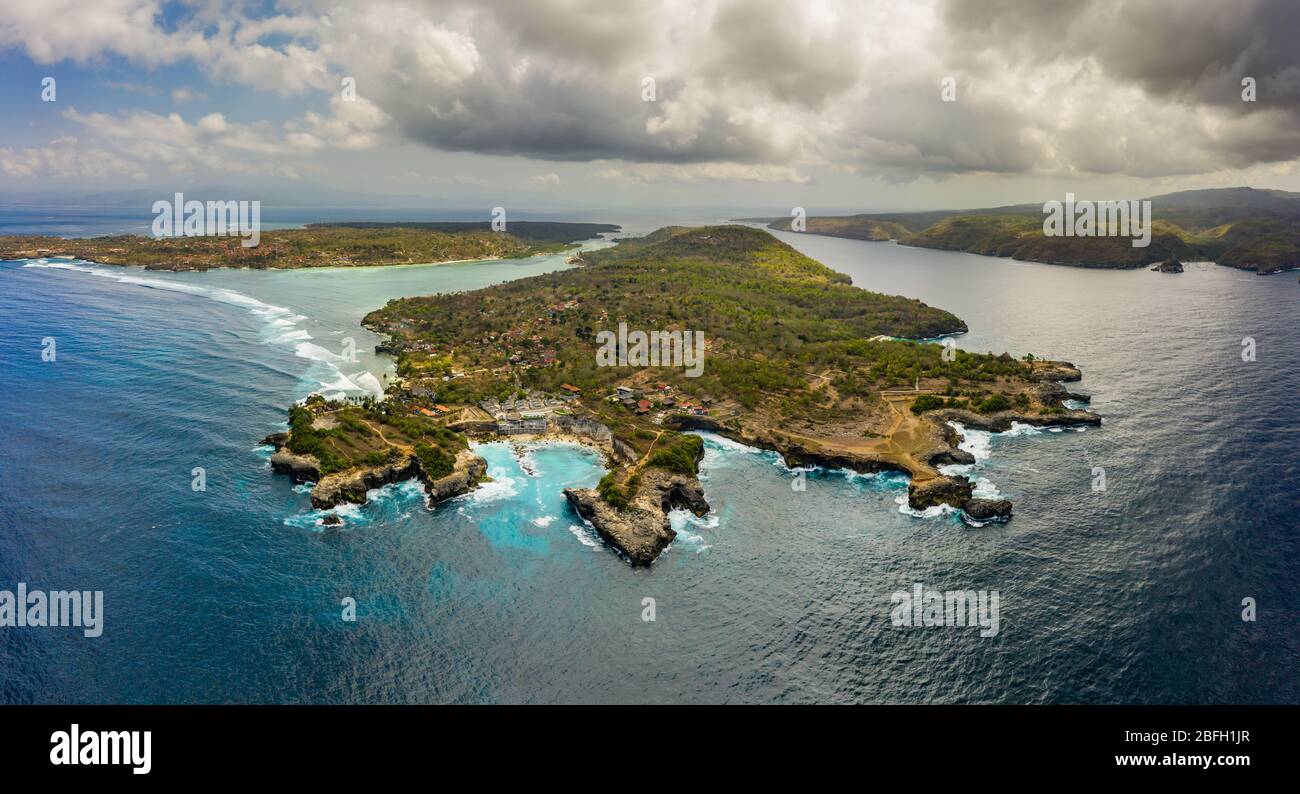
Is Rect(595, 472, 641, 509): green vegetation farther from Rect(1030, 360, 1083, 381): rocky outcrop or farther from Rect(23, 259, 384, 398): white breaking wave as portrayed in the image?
Rect(1030, 360, 1083, 381): rocky outcrop

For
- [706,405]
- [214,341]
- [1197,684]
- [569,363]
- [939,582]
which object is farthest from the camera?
[214,341]

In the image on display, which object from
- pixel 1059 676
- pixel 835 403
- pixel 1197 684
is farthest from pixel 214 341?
pixel 1197 684

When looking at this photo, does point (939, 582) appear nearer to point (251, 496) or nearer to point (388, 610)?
point (388, 610)

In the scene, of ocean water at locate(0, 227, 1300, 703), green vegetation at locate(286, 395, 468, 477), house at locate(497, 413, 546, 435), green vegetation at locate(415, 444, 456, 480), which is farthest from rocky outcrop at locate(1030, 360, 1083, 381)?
green vegetation at locate(286, 395, 468, 477)

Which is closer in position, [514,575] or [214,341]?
[514,575]

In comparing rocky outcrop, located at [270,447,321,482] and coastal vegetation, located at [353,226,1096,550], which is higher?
coastal vegetation, located at [353,226,1096,550]

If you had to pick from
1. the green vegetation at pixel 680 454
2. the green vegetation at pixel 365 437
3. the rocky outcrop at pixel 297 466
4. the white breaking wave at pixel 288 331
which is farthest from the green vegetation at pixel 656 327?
the rocky outcrop at pixel 297 466

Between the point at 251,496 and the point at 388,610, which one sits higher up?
the point at 251,496
